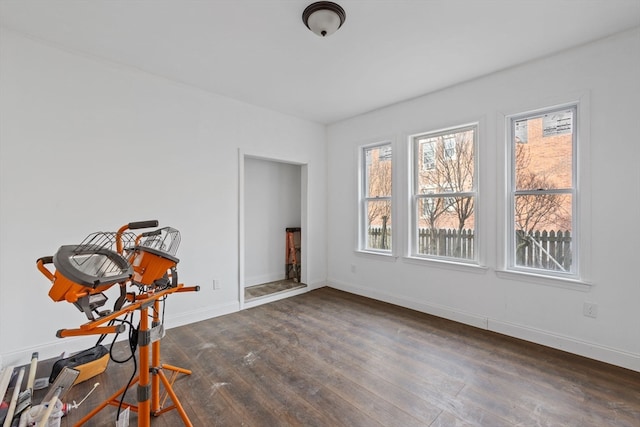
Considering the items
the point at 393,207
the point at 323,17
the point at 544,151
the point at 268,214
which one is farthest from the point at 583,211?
the point at 268,214

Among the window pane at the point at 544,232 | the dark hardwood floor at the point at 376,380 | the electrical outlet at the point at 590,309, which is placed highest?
the window pane at the point at 544,232

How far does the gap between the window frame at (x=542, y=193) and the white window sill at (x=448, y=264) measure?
0.27m

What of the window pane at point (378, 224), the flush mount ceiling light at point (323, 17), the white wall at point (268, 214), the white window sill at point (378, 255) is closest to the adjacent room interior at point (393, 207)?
the flush mount ceiling light at point (323, 17)

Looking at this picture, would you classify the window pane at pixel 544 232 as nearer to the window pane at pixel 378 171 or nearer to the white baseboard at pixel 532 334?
the white baseboard at pixel 532 334

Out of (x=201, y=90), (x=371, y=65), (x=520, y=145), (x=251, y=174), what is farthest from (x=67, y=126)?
(x=520, y=145)

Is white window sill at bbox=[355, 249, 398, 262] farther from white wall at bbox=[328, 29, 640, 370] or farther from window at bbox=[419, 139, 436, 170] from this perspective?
window at bbox=[419, 139, 436, 170]

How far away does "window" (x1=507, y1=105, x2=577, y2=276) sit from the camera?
272 centimetres

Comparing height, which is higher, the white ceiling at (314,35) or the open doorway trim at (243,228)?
the white ceiling at (314,35)

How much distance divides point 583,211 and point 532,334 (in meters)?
1.26

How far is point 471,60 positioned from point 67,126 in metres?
3.85

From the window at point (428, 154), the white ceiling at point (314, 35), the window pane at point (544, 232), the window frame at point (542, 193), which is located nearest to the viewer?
the white ceiling at point (314, 35)

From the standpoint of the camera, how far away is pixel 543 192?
9.23 feet

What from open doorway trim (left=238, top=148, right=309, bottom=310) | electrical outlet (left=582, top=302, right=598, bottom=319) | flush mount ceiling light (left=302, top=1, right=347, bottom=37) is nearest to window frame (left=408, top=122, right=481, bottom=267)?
electrical outlet (left=582, top=302, right=598, bottom=319)

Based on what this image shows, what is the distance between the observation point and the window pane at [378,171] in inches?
165
